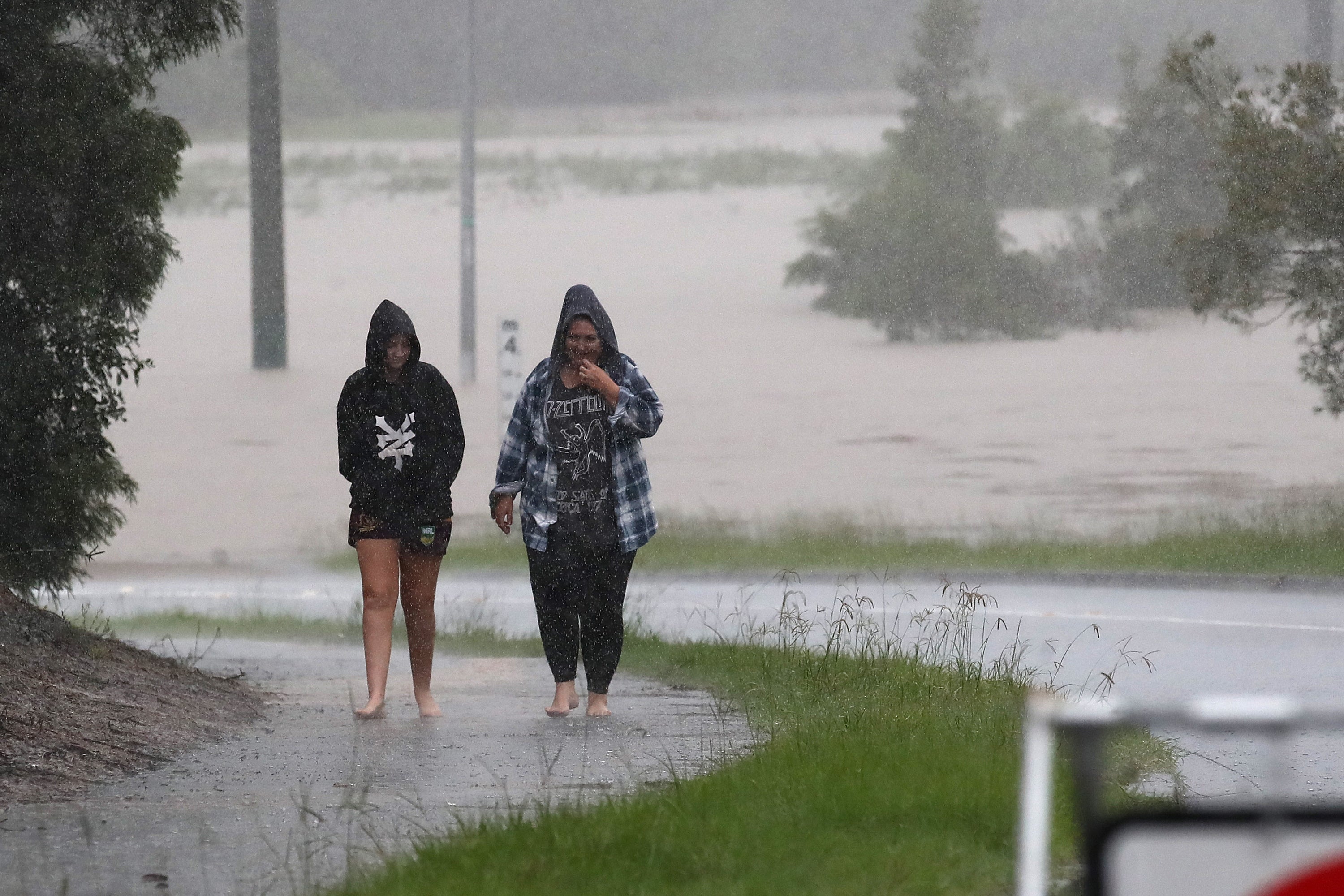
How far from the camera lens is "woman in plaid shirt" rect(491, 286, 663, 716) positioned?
8.83 meters

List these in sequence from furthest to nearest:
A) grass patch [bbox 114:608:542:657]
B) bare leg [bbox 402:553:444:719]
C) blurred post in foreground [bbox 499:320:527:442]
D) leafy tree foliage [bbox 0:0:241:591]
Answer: blurred post in foreground [bbox 499:320:527:442], grass patch [bbox 114:608:542:657], leafy tree foliage [bbox 0:0:241:591], bare leg [bbox 402:553:444:719]

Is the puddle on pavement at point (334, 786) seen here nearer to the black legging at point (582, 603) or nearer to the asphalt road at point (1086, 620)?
the black legging at point (582, 603)

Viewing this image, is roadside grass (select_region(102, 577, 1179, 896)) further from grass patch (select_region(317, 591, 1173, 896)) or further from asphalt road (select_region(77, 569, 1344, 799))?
asphalt road (select_region(77, 569, 1344, 799))

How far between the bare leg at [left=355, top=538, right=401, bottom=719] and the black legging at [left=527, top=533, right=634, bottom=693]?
0.58 m

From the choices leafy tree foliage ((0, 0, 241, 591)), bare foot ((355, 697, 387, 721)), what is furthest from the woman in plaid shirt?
leafy tree foliage ((0, 0, 241, 591))

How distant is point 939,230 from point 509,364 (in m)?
24.0

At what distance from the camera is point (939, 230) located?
144ft

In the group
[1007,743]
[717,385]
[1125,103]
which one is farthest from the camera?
[717,385]

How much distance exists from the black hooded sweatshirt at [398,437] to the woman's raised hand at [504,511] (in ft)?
0.73

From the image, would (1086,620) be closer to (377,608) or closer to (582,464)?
(582,464)

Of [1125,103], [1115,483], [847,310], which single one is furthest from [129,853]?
[847,310]

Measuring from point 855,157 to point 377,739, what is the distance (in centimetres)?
5713

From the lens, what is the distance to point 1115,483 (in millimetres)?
36062

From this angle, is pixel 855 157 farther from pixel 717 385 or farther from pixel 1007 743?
pixel 1007 743
